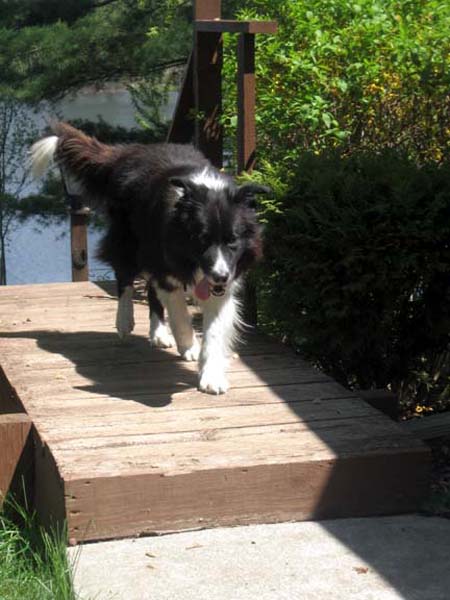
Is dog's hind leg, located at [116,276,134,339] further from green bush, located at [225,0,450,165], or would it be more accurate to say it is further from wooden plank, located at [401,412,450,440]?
wooden plank, located at [401,412,450,440]

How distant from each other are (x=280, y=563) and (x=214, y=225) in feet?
6.25

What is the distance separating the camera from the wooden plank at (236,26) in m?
6.41

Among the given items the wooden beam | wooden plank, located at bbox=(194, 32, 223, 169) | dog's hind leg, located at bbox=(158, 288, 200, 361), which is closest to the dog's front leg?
dog's hind leg, located at bbox=(158, 288, 200, 361)

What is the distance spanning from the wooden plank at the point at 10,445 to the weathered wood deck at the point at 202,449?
76mm

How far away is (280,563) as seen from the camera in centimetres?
374

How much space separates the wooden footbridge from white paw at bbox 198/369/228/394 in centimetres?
6

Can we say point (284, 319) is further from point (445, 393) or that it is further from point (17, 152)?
point (17, 152)

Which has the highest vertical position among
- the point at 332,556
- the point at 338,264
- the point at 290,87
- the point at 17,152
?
the point at 290,87

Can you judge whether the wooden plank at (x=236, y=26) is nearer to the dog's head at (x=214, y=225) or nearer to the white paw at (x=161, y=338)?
the dog's head at (x=214, y=225)

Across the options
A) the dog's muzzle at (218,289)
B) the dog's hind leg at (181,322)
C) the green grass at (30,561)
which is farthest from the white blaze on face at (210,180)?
the green grass at (30,561)

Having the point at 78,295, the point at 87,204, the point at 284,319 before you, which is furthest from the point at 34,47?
the point at 284,319

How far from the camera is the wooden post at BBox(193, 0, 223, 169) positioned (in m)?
7.31

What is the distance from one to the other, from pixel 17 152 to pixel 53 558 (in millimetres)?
12556

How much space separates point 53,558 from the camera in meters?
3.59
